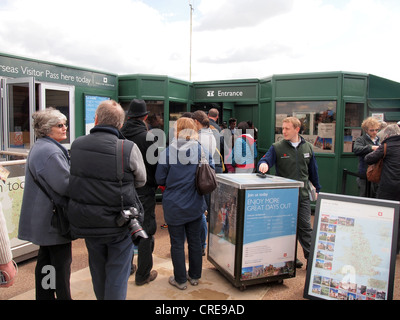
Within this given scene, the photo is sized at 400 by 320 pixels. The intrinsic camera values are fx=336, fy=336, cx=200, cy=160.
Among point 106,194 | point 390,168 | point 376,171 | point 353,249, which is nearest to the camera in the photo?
point 106,194

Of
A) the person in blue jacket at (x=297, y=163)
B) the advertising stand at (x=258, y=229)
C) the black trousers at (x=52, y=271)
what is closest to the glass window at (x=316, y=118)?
the person in blue jacket at (x=297, y=163)

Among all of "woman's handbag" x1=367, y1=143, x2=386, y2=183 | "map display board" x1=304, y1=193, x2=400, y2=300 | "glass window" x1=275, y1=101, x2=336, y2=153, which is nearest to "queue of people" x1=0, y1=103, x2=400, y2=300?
"map display board" x1=304, y1=193, x2=400, y2=300

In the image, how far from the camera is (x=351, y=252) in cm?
279

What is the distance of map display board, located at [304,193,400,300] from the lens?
2.68 meters

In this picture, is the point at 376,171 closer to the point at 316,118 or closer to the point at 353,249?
the point at 353,249

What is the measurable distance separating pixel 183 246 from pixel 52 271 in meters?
1.22

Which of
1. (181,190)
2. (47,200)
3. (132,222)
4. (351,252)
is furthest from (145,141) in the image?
(351,252)

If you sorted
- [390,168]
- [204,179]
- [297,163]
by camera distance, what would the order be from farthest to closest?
1. [390,168]
2. [297,163]
3. [204,179]

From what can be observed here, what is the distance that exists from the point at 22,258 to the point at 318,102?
5.25 m

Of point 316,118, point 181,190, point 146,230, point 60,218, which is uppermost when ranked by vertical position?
point 316,118

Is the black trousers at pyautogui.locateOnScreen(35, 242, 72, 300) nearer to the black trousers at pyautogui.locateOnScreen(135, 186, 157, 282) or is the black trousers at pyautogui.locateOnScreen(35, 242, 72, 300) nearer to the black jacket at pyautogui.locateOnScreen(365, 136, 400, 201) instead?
the black trousers at pyautogui.locateOnScreen(135, 186, 157, 282)

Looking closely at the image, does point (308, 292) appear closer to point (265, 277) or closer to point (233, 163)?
point (265, 277)

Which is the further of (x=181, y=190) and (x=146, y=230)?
(x=146, y=230)

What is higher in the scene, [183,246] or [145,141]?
[145,141]
